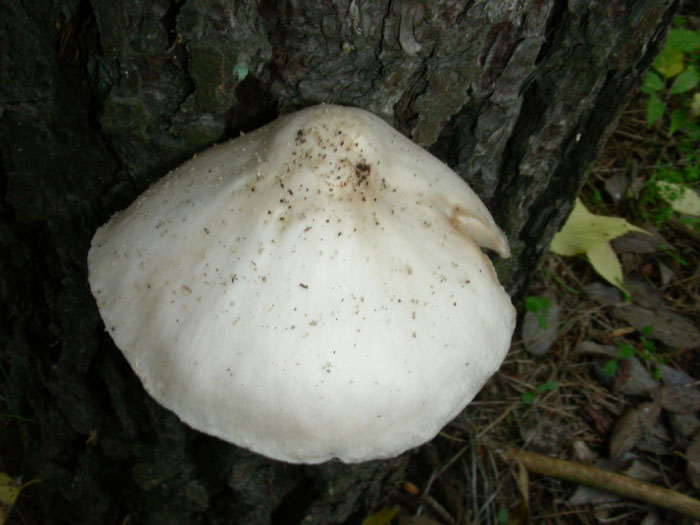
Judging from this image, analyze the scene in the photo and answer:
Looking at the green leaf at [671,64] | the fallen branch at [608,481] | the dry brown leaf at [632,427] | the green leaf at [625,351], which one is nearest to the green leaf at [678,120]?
the green leaf at [671,64]

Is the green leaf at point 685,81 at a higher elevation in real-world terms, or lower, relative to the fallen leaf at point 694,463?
higher

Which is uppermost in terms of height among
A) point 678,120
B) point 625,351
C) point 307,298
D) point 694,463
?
point 307,298

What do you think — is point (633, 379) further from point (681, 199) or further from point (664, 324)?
point (681, 199)

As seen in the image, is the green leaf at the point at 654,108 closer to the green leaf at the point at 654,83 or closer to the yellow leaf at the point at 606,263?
the green leaf at the point at 654,83

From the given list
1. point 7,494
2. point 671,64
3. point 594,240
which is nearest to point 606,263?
point 594,240

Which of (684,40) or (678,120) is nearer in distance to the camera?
(684,40)

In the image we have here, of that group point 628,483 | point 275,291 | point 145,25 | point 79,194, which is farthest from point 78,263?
point 628,483

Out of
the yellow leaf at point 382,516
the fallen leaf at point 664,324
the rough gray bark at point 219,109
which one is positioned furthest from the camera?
the fallen leaf at point 664,324
